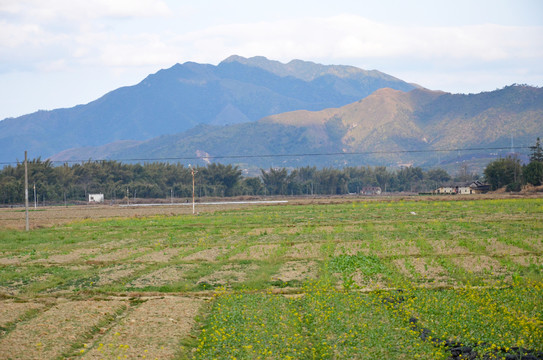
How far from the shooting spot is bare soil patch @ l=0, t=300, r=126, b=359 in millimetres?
14844

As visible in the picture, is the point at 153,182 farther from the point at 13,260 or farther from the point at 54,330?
the point at 54,330

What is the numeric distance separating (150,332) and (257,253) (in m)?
18.7

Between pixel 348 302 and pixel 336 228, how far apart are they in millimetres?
28698

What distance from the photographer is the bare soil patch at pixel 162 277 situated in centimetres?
2639

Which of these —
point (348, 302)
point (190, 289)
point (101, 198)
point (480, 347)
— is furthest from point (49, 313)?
point (101, 198)

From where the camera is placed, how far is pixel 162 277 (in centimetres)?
2786

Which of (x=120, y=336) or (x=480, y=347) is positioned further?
(x=120, y=336)

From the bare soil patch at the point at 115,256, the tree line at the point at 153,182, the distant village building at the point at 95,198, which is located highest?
the tree line at the point at 153,182

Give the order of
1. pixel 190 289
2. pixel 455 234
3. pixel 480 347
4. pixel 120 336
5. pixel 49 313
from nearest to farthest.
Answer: pixel 480 347 < pixel 120 336 < pixel 49 313 < pixel 190 289 < pixel 455 234

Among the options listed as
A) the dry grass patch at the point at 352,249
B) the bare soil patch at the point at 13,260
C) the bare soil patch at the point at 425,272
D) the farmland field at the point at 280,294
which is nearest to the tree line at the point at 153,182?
the farmland field at the point at 280,294

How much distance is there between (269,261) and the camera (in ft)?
106

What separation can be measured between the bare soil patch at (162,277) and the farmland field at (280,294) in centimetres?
9

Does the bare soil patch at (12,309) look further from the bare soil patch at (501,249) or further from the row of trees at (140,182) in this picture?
the row of trees at (140,182)

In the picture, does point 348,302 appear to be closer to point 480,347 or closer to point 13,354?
point 480,347
